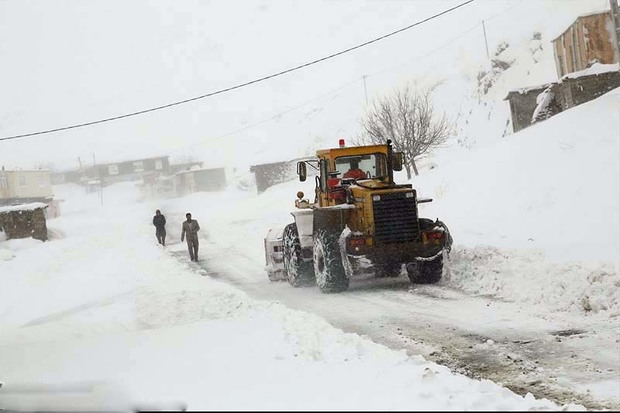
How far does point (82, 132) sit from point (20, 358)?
8941mm

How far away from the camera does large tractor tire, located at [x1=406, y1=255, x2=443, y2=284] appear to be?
996 centimetres

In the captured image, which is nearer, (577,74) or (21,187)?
(21,187)

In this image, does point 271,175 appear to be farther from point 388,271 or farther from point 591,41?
point 591,41

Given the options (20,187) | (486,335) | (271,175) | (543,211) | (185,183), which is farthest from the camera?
(185,183)

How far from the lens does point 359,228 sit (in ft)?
32.7

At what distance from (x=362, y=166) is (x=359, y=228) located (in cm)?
145

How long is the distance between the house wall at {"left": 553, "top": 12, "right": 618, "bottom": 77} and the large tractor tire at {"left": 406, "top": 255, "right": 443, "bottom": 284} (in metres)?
18.4

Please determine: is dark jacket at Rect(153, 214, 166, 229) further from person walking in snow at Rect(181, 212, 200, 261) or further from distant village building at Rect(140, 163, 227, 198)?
distant village building at Rect(140, 163, 227, 198)

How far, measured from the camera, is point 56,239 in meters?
17.8

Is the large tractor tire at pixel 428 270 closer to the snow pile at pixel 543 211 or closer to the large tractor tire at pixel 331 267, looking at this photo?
the snow pile at pixel 543 211

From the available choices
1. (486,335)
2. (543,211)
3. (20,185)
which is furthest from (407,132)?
(486,335)

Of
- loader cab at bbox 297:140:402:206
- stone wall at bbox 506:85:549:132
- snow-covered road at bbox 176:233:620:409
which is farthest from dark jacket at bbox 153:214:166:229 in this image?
stone wall at bbox 506:85:549:132

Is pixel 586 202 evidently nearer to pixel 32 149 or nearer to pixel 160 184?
pixel 32 149

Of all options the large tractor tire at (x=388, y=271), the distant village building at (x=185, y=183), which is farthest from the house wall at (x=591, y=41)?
the distant village building at (x=185, y=183)
